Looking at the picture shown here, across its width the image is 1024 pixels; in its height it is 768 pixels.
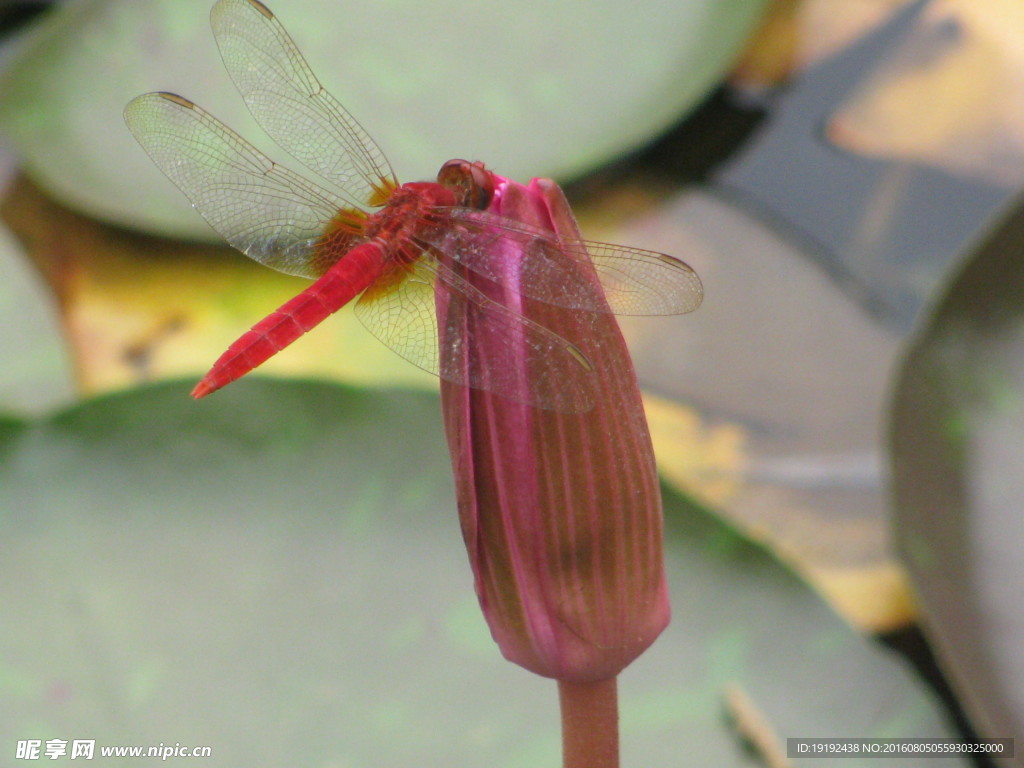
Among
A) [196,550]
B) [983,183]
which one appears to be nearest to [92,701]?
[196,550]

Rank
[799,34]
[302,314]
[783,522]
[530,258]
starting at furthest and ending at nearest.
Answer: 1. [799,34]
2. [783,522]
3. [302,314]
4. [530,258]

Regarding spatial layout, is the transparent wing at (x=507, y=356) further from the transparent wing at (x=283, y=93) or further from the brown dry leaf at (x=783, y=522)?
the brown dry leaf at (x=783, y=522)

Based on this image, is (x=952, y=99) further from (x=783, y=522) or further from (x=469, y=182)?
(x=469, y=182)

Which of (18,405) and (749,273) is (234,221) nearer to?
(18,405)

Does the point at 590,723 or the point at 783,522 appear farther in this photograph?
the point at 783,522

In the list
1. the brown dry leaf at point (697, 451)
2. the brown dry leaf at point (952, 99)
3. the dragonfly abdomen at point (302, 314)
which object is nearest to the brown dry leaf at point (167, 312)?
the brown dry leaf at point (697, 451)

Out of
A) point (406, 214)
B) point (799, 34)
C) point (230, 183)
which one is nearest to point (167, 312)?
point (230, 183)
